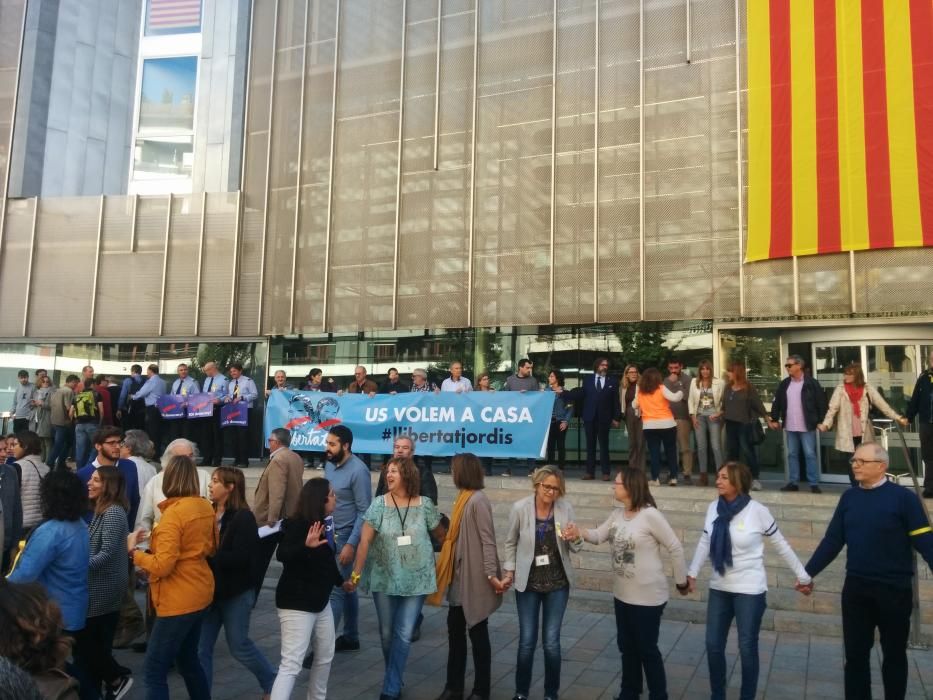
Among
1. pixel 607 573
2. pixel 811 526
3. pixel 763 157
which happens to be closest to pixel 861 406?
pixel 811 526

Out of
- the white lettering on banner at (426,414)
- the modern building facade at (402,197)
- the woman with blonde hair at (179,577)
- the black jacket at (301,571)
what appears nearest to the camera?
the woman with blonde hair at (179,577)

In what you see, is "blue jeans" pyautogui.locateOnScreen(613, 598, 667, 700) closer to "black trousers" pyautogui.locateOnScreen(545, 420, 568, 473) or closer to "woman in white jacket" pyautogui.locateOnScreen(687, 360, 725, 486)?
"woman in white jacket" pyautogui.locateOnScreen(687, 360, 725, 486)

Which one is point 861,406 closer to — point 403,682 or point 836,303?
point 836,303

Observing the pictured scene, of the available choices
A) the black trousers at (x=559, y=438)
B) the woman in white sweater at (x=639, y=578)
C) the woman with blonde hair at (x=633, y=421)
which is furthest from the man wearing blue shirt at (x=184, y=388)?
the woman in white sweater at (x=639, y=578)

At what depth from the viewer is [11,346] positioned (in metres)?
18.3

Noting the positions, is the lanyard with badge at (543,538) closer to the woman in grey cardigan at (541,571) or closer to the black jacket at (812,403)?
the woman in grey cardigan at (541,571)

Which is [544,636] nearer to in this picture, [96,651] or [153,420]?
[96,651]

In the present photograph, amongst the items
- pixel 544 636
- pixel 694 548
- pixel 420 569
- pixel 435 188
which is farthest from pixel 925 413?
pixel 435 188

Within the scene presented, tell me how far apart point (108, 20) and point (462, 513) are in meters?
19.4

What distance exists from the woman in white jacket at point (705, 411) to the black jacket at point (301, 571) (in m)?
7.39

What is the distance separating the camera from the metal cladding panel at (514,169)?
584 inches

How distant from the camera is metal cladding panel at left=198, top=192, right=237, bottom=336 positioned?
56.1ft

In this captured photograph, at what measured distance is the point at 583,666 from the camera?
6.17 meters

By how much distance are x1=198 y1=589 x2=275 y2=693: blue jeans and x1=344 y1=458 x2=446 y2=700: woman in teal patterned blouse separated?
0.73 metres
